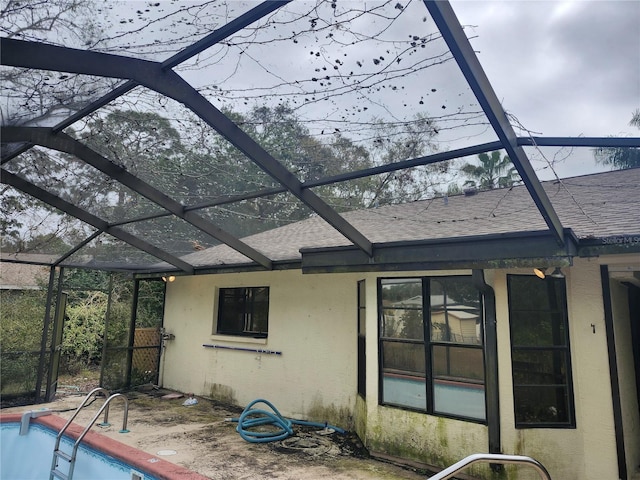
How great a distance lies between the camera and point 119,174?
5.00m

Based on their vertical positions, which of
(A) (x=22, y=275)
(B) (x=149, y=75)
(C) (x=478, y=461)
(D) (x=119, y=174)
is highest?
(B) (x=149, y=75)

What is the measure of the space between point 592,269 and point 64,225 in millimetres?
7641

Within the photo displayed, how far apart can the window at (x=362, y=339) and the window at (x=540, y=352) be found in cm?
215

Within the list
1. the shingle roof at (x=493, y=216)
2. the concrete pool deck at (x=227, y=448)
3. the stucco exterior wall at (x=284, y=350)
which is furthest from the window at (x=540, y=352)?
the stucco exterior wall at (x=284, y=350)

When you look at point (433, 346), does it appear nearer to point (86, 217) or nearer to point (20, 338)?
point (86, 217)

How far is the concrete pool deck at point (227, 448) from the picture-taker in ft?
15.4

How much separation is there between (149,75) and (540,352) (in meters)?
5.05

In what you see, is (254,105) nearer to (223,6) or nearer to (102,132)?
(223,6)

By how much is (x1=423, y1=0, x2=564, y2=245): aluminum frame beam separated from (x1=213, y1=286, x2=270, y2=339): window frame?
5.57 meters

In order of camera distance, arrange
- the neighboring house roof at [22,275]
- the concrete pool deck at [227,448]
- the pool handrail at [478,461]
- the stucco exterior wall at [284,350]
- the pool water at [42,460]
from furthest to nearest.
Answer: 1. the neighboring house roof at [22,275]
2. the stucco exterior wall at [284,350]
3. the pool water at [42,460]
4. the concrete pool deck at [227,448]
5. the pool handrail at [478,461]

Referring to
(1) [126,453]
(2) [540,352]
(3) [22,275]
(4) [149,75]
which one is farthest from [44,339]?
(2) [540,352]

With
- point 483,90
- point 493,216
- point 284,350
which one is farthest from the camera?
point 284,350

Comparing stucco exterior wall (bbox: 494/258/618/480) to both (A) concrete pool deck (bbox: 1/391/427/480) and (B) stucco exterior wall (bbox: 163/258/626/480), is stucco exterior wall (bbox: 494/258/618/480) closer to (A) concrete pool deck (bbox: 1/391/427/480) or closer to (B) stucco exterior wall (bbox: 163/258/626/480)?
(B) stucco exterior wall (bbox: 163/258/626/480)

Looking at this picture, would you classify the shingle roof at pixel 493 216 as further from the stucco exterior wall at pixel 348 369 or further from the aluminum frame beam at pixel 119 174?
the aluminum frame beam at pixel 119 174
